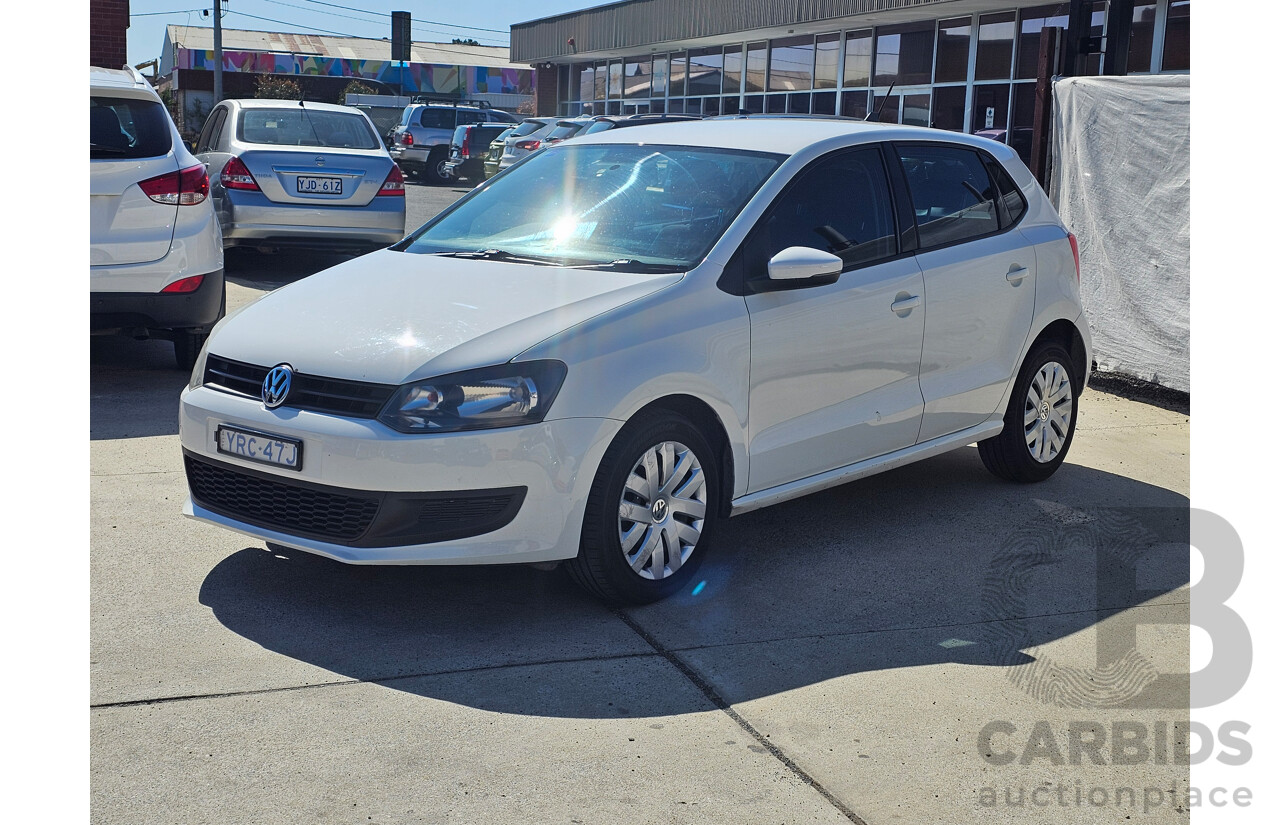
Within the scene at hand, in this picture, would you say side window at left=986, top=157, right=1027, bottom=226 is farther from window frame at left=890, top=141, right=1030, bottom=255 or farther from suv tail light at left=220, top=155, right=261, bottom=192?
suv tail light at left=220, top=155, right=261, bottom=192

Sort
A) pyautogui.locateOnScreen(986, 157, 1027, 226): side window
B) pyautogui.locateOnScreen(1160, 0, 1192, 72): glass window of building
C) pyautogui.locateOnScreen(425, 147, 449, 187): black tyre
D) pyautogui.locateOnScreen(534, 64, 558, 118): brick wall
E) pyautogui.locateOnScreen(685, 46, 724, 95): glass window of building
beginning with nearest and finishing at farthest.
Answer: pyautogui.locateOnScreen(986, 157, 1027, 226): side window → pyautogui.locateOnScreen(1160, 0, 1192, 72): glass window of building → pyautogui.locateOnScreen(425, 147, 449, 187): black tyre → pyautogui.locateOnScreen(685, 46, 724, 95): glass window of building → pyautogui.locateOnScreen(534, 64, 558, 118): brick wall

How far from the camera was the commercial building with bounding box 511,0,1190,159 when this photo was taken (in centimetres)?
1864

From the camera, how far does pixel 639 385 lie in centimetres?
422

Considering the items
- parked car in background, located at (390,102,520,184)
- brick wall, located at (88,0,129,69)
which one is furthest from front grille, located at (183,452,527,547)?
parked car in background, located at (390,102,520,184)

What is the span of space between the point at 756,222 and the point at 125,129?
168 inches

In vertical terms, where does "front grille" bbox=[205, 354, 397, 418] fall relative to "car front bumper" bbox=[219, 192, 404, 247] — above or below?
below

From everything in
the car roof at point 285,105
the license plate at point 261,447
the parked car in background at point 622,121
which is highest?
the parked car in background at point 622,121

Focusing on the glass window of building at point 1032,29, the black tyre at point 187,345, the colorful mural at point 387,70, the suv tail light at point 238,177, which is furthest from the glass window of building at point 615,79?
the black tyre at point 187,345

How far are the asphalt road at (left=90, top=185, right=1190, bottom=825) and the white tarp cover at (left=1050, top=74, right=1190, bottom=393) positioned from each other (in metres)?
2.86

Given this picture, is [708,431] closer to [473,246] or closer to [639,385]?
[639,385]

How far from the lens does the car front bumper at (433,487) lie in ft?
13.0

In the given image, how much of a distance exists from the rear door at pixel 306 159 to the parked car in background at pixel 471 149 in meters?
16.8

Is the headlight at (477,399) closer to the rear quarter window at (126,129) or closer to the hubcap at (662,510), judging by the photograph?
the hubcap at (662,510)

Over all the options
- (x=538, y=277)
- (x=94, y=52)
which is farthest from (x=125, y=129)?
(x=94, y=52)
